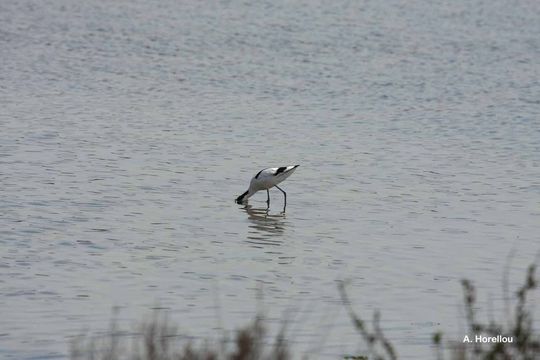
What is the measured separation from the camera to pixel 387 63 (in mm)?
32750

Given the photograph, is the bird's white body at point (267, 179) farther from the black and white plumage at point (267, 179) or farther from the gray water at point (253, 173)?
the gray water at point (253, 173)

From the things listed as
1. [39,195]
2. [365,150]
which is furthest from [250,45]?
[39,195]

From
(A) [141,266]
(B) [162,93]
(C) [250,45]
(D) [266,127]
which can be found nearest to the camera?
(A) [141,266]

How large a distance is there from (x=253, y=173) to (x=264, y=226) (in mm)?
3480

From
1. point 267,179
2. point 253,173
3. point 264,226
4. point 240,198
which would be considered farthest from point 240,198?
point 253,173

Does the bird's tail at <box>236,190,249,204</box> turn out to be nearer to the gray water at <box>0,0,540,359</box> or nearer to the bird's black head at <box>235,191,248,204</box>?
the bird's black head at <box>235,191,248,204</box>

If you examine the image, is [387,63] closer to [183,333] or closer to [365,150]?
[365,150]

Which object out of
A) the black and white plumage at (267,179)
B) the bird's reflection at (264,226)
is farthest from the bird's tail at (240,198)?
the black and white plumage at (267,179)

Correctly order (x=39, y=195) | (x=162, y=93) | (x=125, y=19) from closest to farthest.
A: (x=39, y=195)
(x=162, y=93)
(x=125, y=19)

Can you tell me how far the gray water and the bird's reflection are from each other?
0.18 feet

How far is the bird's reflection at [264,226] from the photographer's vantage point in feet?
44.7

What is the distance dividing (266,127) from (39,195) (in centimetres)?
782

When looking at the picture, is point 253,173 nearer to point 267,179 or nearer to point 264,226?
point 267,179

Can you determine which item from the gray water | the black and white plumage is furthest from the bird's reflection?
the black and white plumage
